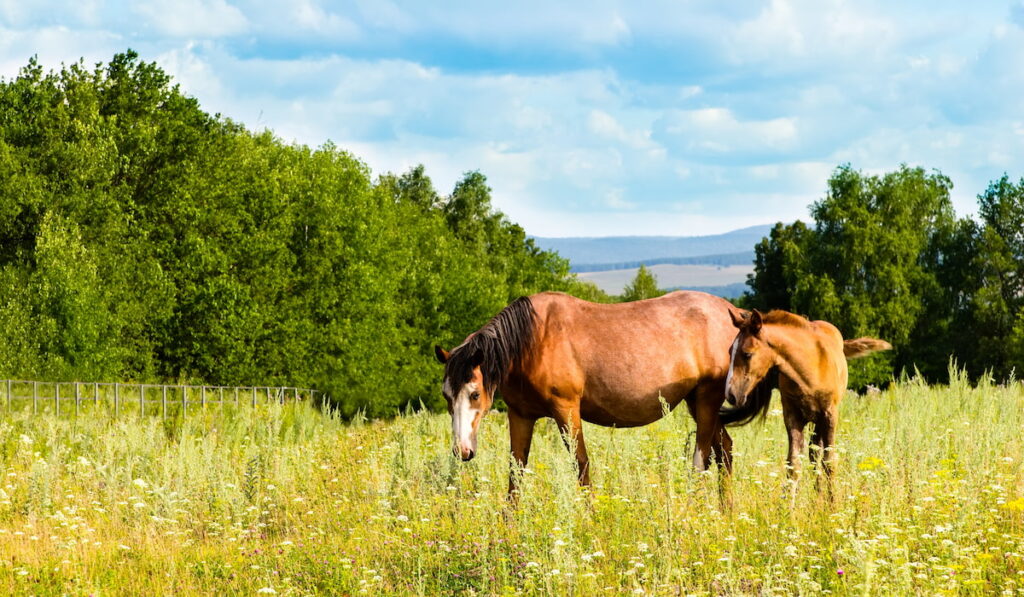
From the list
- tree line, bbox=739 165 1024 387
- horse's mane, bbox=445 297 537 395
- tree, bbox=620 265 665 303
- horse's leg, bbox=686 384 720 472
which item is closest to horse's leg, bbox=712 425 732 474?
horse's leg, bbox=686 384 720 472

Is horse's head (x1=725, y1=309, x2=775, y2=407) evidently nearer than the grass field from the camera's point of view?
No

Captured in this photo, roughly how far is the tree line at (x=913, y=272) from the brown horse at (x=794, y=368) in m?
47.6

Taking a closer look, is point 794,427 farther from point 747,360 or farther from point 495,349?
point 495,349

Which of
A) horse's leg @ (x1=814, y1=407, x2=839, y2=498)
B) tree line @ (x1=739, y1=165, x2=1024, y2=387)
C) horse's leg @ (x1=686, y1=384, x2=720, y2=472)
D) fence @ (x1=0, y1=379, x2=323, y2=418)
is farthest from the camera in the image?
tree line @ (x1=739, y1=165, x2=1024, y2=387)

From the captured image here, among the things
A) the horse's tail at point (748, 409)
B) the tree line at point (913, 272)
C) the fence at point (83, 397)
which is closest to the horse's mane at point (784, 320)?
the horse's tail at point (748, 409)

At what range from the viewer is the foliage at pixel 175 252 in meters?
31.7

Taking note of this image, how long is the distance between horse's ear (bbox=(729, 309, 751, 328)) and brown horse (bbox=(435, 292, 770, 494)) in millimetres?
52

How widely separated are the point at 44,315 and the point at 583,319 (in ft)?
87.7

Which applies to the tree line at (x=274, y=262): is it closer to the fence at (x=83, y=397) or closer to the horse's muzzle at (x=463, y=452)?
the fence at (x=83, y=397)

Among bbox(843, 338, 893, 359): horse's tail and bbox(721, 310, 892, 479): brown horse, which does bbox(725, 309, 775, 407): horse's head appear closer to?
bbox(721, 310, 892, 479): brown horse

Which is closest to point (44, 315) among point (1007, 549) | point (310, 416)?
point (310, 416)

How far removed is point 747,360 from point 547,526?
2.48 metres

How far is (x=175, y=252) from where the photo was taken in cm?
3691

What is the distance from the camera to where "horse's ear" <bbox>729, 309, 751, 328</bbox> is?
27.8 feet
